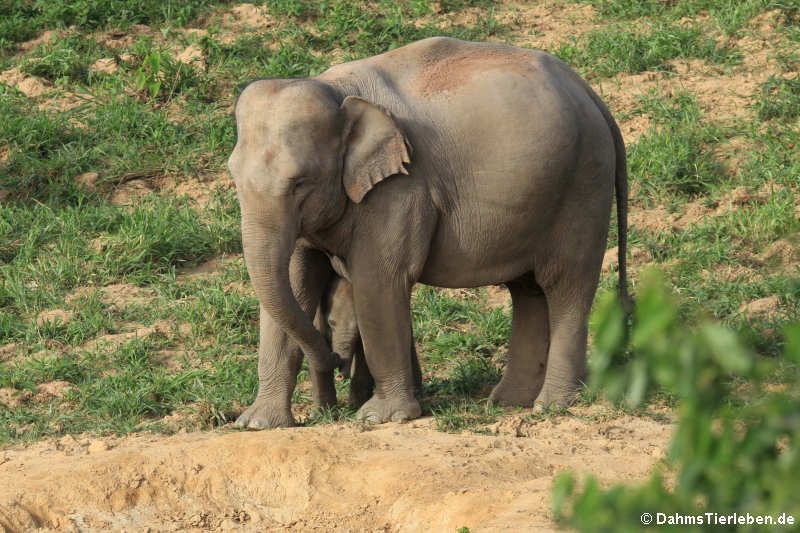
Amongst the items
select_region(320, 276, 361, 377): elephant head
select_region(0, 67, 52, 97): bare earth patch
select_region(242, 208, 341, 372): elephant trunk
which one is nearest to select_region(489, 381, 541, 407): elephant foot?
select_region(320, 276, 361, 377): elephant head

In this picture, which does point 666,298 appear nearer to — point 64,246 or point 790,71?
point 64,246

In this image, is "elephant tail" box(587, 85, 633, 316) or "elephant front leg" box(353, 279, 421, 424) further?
"elephant tail" box(587, 85, 633, 316)

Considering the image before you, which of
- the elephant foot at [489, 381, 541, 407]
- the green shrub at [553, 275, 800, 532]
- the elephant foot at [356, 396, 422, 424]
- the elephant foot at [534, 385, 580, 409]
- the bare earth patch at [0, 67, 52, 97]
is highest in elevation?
the green shrub at [553, 275, 800, 532]

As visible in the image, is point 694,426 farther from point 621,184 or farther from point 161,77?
point 161,77

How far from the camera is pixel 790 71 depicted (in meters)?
9.74

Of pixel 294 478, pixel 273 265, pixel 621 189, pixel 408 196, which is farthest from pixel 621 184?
pixel 294 478

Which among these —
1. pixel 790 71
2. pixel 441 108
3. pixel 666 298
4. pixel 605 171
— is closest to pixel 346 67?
pixel 441 108

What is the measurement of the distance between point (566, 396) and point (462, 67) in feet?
5.57

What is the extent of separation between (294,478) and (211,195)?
4.08 metres

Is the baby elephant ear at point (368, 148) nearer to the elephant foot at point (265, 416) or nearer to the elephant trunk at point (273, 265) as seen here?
the elephant trunk at point (273, 265)

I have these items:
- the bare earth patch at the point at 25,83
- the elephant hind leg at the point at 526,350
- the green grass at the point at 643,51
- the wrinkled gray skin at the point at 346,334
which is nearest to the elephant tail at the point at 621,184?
the elephant hind leg at the point at 526,350

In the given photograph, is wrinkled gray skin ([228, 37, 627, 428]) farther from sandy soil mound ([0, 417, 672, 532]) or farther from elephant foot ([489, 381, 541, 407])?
sandy soil mound ([0, 417, 672, 532])

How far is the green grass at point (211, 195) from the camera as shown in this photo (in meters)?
6.64

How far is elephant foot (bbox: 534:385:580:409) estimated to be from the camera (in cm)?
613
